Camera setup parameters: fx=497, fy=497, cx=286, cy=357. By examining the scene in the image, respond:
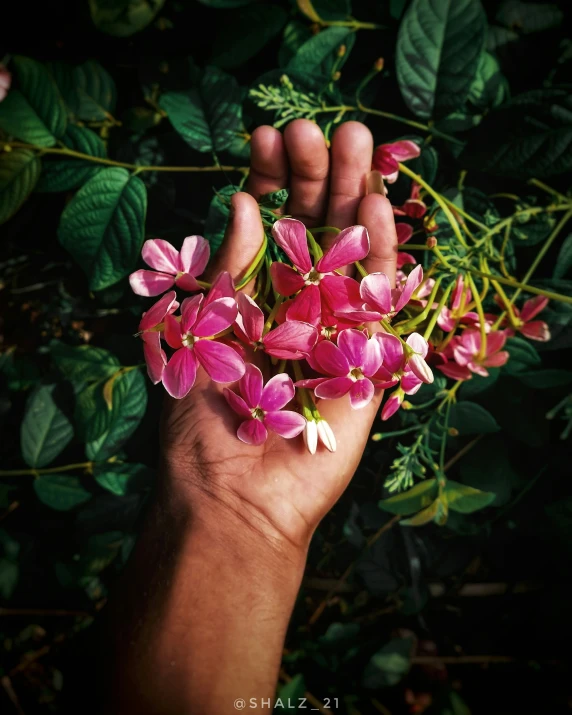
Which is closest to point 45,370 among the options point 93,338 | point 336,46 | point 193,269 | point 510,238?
point 93,338

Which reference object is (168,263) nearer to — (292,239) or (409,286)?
(292,239)

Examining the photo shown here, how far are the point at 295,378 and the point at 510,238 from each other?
21.5 inches

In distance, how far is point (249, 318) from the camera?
734 mm

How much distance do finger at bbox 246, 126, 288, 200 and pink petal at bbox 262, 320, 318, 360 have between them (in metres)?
0.38

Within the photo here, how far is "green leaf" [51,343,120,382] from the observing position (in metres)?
1.08

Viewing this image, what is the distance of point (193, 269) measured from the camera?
2.74ft

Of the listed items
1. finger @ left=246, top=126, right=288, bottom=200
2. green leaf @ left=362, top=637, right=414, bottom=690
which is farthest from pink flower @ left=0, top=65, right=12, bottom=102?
green leaf @ left=362, top=637, right=414, bottom=690

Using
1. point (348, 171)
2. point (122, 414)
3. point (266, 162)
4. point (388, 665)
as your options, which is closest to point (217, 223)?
point (266, 162)

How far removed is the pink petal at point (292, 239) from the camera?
71 centimetres

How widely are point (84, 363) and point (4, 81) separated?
59cm

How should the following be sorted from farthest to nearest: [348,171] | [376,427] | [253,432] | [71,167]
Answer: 1. [376,427]
2. [71,167]
3. [348,171]
4. [253,432]

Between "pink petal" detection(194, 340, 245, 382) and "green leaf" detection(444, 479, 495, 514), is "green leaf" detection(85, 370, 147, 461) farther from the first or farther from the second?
"green leaf" detection(444, 479, 495, 514)

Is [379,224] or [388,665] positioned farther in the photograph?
[388,665]

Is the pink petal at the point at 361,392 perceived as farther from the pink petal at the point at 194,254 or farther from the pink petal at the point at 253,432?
the pink petal at the point at 194,254
